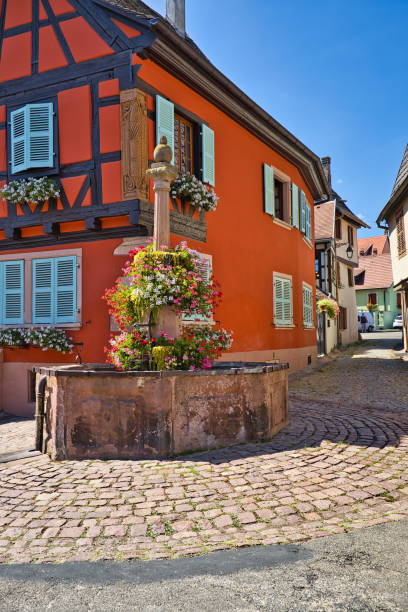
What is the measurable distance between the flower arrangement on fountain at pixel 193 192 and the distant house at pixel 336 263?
35.5 ft

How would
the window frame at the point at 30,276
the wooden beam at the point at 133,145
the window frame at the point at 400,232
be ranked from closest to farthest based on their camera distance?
the wooden beam at the point at 133,145, the window frame at the point at 30,276, the window frame at the point at 400,232

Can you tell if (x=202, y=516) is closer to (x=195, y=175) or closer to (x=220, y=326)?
(x=220, y=326)

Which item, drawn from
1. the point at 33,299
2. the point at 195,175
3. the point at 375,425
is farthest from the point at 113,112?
the point at 375,425

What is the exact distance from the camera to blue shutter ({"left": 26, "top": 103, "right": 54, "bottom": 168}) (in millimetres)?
9039

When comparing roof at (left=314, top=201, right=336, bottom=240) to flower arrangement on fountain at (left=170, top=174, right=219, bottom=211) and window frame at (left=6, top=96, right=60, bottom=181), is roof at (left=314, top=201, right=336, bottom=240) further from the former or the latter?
window frame at (left=6, top=96, right=60, bottom=181)

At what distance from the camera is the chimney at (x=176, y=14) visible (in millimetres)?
12945

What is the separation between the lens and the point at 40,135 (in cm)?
908

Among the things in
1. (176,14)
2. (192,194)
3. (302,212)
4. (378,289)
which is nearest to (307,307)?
(302,212)

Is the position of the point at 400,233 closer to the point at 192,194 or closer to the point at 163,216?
the point at 192,194

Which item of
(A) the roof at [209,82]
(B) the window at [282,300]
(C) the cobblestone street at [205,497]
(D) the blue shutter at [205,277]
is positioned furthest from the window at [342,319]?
(C) the cobblestone street at [205,497]

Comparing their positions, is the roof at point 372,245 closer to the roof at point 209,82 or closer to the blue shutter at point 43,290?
the roof at point 209,82

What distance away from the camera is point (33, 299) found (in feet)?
31.0

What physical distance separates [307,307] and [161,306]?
10438mm

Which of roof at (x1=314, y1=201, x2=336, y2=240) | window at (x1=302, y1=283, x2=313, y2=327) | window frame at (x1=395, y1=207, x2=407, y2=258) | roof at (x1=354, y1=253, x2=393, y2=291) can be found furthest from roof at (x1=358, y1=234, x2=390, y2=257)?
window at (x1=302, y1=283, x2=313, y2=327)
